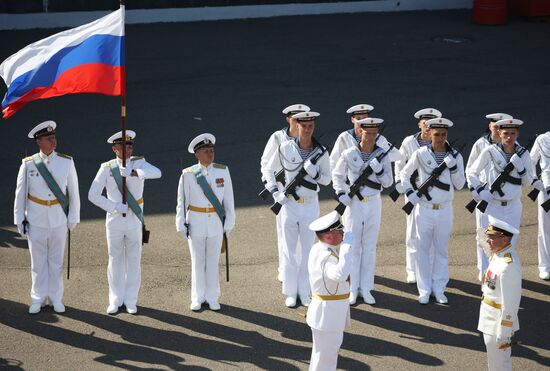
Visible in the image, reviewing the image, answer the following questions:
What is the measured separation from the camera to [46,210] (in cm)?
1140

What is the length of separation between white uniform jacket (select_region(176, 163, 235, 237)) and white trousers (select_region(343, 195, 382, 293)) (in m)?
1.48

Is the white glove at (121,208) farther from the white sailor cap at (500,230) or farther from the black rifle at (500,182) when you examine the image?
the black rifle at (500,182)

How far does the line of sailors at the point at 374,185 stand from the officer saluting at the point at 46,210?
2293 mm

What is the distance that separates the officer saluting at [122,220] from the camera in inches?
450

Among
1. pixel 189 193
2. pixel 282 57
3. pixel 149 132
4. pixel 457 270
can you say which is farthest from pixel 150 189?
pixel 282 57

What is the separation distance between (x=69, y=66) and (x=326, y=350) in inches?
158

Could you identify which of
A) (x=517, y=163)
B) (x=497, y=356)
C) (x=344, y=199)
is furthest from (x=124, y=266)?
(x=517, y=163)

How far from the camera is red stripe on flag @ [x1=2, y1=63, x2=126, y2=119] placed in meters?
10.8

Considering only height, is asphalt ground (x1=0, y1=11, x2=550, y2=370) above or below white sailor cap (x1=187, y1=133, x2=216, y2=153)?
below

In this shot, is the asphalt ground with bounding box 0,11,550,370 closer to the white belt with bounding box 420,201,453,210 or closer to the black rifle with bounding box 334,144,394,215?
the white belt with bounding box 420,201,453,210

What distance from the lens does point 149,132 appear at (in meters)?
17.7

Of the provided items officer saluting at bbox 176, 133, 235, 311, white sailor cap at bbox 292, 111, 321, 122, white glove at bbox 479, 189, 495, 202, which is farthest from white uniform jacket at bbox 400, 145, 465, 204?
officer saluting at bbox 176, 133, 235, 311

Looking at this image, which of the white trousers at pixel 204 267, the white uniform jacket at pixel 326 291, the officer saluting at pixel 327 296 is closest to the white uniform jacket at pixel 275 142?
the white trousers at pixel 204 267

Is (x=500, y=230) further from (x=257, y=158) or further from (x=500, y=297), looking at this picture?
(x=257, y=158)
